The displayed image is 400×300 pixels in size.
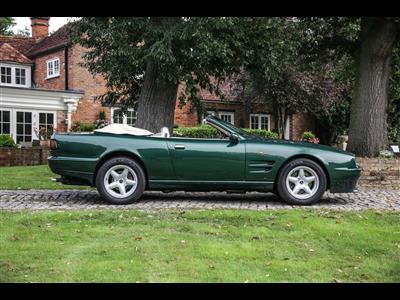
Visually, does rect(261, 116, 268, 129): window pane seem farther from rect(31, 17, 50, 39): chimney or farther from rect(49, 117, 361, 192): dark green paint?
rect(49, 117, 361, 192): dark green paint

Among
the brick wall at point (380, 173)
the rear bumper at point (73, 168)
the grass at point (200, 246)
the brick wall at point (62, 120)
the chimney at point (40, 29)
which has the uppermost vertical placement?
the chimney at point (40, 29)

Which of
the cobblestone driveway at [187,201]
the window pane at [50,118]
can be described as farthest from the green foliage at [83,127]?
the cobblestone driveway at [187,201]

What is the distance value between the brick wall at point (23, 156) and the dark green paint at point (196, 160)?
1156 cm

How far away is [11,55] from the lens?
2786 cm

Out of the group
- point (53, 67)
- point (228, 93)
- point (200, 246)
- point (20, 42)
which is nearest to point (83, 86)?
point (53, 67)

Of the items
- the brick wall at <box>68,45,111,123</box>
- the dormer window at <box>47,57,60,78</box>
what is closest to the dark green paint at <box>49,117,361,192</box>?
the brick wall at <box>68,45,111,123</box>

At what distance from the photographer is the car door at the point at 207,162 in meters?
8.52

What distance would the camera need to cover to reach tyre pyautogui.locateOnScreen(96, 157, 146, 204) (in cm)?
841

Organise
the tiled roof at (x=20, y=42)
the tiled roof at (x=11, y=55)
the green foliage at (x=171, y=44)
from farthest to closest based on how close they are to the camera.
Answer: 1. the tiled roof at (x=20, y=42)
2. the tiled roof at (x=11, y=55)
3. the green foliage at (x=171, y=44)

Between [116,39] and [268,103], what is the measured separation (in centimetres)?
1620

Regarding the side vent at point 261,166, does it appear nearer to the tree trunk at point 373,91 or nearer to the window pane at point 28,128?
the tree trunk at point 373,91

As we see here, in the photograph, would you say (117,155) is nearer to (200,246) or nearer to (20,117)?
(200,246)

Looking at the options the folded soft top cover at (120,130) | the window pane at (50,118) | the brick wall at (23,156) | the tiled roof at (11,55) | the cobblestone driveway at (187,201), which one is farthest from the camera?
the tiled roof at (11,55)

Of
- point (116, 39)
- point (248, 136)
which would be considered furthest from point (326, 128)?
point (248, 136)
